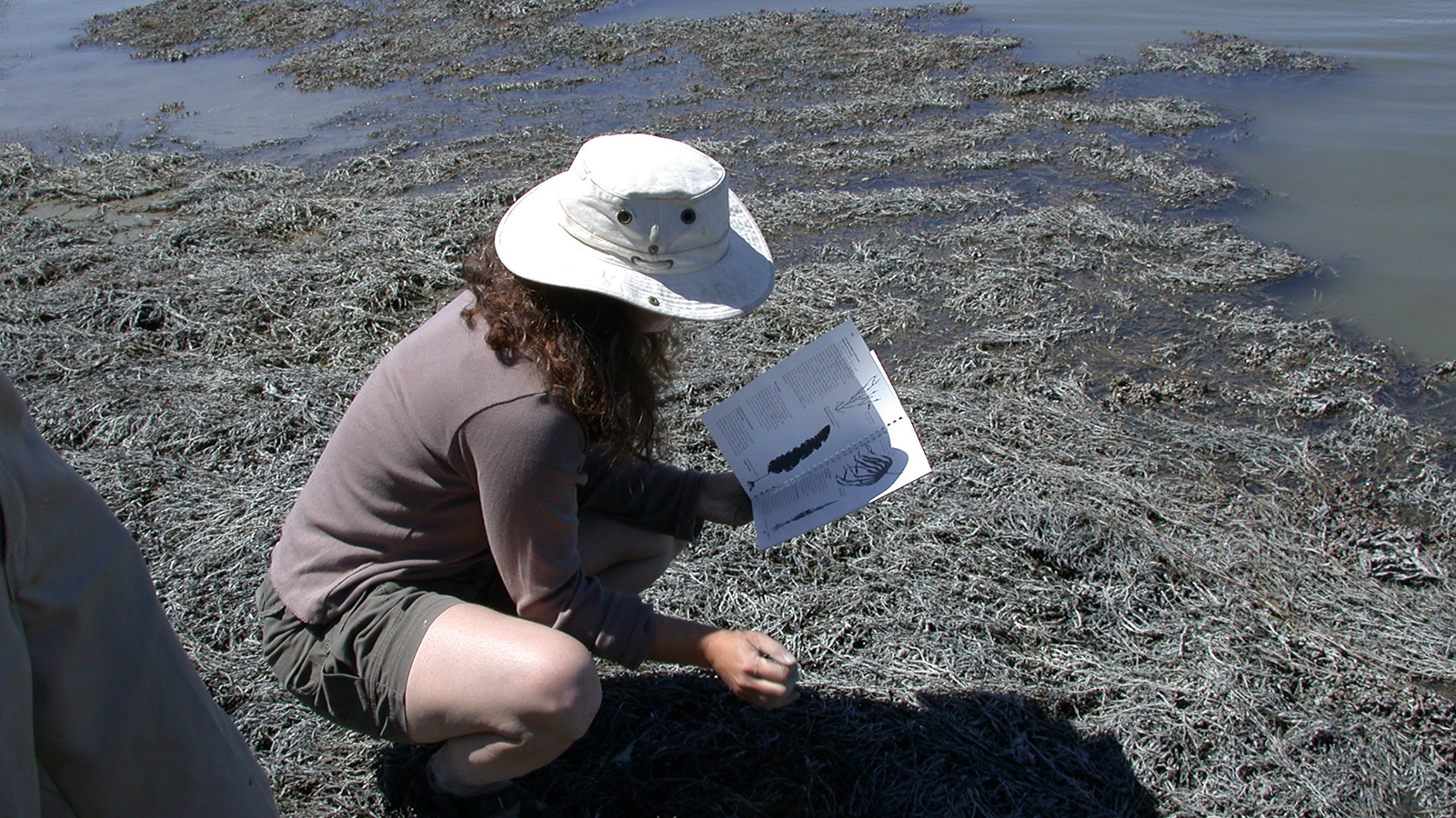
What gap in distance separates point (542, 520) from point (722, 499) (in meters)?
0.57

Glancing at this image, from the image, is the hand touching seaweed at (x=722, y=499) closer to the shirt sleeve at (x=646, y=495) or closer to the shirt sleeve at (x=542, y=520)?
the shirt sleeve at (x=646, y=495)

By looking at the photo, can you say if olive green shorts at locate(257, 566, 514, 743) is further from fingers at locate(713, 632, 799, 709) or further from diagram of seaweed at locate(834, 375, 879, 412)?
diagram of seaweed at locate(834, 375, 879, 412)

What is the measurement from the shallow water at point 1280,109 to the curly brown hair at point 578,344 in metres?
3.65

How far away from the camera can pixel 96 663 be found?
1018 millimetres

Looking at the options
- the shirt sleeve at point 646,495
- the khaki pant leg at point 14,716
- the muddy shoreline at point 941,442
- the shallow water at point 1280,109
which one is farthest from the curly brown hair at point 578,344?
the shallow water at point 1280,109


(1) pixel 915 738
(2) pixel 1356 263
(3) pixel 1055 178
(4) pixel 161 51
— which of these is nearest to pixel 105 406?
(1) pixel 915 738

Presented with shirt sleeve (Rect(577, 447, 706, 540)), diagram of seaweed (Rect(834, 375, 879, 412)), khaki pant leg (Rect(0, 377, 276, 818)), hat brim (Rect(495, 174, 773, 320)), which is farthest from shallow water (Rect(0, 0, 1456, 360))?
khaki pant leg (Rect(0, 377, 276, 818))

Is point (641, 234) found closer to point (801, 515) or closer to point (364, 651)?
point (801, 515)

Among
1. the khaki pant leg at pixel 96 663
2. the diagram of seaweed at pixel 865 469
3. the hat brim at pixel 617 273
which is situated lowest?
the diagram of seaweed at pixel 865 469

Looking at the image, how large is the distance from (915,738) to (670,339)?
1.08 m

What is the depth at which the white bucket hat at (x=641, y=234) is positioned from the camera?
5.13 feet

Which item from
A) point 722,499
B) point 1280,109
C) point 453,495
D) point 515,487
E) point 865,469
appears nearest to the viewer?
point 515,487

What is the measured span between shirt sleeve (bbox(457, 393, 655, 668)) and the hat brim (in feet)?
0.70

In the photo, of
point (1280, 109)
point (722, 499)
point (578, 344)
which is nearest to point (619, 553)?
point (722, 499)
